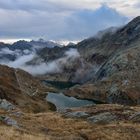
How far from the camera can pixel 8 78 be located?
171 metres

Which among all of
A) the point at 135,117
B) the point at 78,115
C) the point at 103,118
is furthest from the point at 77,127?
the point at 78,115

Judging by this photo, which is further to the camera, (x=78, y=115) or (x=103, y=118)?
(x=78, y=115)

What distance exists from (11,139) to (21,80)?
523ft

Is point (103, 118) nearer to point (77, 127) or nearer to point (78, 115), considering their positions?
point (78, 115)

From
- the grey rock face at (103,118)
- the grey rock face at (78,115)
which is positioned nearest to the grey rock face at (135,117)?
the grey rock face at (103,118)

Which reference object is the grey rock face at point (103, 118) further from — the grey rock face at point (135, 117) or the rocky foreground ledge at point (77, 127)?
the grey rock face at point (135, 117)

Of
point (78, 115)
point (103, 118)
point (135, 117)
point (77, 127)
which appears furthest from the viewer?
point (78, 115)

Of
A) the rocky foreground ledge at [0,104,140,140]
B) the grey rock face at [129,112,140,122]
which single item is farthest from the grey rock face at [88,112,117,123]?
the grey rock face at [129,112,140,122]

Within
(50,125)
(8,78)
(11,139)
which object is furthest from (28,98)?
(11,139)

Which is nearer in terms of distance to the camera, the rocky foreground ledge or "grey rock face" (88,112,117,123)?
the rocky foreground ledge

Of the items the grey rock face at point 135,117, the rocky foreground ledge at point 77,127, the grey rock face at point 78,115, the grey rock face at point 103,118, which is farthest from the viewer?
the grey rock face at point 78,115

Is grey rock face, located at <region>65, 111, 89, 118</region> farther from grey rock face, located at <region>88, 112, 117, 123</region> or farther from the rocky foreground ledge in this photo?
grey rock face, located at <region>88, 112, 117, 123</region>

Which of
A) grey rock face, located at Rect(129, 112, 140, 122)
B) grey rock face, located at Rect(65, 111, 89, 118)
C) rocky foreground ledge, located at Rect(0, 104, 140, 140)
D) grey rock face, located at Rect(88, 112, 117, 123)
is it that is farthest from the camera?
grey rock face, located at Rect(65, 111, 89, 118)

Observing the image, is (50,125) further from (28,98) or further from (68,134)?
(28,98)
